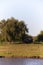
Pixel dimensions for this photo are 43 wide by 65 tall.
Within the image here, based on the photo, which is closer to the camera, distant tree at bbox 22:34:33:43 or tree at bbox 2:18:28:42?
tree at bbox 2:18:28:42

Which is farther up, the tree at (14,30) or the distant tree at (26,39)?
the tree at (14,30)

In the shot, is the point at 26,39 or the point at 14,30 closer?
the point at 14,30

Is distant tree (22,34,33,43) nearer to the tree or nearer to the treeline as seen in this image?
the treeline

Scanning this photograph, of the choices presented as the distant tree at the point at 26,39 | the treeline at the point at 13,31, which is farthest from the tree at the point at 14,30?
the distant tree at the point at 26,39

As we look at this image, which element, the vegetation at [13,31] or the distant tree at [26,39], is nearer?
the vegetation at [13,31]

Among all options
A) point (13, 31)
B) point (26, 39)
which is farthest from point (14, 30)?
point (26, 39)

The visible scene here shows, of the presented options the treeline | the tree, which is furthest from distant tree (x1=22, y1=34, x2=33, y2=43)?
the tree

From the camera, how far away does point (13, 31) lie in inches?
3526

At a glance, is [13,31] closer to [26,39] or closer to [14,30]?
[14,30]

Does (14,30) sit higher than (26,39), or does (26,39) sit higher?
(14,30)

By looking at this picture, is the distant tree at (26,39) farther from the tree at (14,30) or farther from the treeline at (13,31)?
the tree at (14,30)

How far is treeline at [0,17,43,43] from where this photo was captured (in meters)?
88.2

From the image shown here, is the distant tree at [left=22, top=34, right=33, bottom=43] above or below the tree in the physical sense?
below

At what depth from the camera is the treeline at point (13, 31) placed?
289ft
